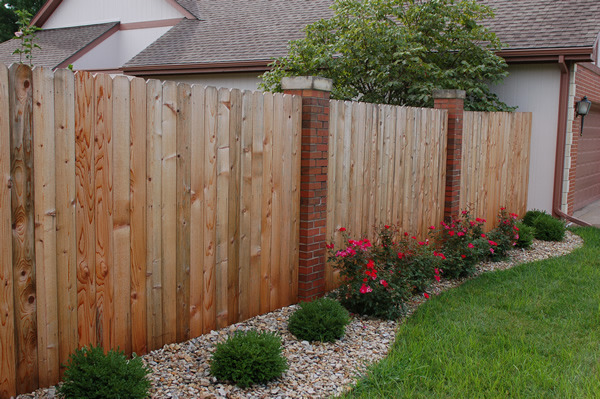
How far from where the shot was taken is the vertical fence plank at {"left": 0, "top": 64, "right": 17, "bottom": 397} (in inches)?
123

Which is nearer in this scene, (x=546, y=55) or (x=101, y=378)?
(x=101, y=378)

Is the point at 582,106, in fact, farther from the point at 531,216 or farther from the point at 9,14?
the point at 9,14

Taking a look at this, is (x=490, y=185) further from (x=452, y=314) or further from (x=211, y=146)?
(x=211, y=146)

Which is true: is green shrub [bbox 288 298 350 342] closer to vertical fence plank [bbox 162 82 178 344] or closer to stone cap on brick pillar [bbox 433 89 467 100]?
vertical fence plank [bbox 162 82 178 344]

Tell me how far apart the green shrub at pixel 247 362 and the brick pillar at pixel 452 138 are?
4664 millimetres

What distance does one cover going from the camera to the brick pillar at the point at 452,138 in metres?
7.73

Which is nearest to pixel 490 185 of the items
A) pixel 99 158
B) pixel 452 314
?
pixel 452 314

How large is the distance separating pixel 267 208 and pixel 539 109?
7.51m

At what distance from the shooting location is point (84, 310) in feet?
11.9

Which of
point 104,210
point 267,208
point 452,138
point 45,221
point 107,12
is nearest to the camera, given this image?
point 45,221

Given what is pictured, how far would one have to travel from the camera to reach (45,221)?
11.0 ft

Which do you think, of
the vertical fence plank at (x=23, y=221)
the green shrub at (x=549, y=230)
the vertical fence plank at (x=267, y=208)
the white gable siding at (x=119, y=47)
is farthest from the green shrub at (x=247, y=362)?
the white gable siding at (x=119, y=47)

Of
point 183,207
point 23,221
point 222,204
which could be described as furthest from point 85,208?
point 222,204

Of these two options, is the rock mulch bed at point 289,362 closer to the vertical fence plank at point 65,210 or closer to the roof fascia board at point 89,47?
the vertical fence plank at point 65,210
